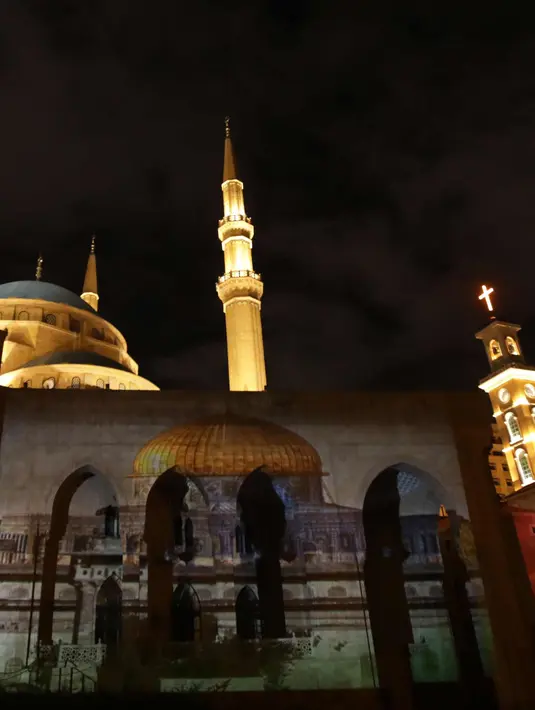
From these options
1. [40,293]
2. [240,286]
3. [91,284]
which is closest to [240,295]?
[240,286]

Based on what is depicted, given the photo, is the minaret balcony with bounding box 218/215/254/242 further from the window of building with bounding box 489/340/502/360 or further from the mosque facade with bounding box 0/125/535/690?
the mosque facade with bounding box 0/125/535/690

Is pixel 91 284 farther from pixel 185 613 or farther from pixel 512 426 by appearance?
pixel 185 613

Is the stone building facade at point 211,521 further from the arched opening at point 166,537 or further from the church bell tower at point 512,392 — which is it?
the church bell tower at point 512,392

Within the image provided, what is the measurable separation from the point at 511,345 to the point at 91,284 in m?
29.8

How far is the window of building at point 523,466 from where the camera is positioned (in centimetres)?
3878

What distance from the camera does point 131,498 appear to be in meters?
14.9

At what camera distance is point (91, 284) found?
152 feet

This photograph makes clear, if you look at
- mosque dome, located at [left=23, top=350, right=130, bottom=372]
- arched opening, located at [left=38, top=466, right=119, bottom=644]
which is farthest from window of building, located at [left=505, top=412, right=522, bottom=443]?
arched opening, located at [left=38, top=466, right=119, bottom=644]

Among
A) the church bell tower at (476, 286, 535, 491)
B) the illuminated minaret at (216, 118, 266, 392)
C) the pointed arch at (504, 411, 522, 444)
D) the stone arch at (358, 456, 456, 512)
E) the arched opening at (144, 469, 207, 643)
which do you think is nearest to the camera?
the arched opening at (144, 469, 207, 643)

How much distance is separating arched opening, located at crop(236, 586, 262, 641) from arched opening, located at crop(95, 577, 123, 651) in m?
3.05

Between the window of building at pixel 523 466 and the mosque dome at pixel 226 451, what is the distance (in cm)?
2754

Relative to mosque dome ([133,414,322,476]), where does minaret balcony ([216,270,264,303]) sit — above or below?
above

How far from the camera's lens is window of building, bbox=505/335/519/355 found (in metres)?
41.8

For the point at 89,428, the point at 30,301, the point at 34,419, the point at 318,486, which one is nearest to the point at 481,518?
the point at 318,486
